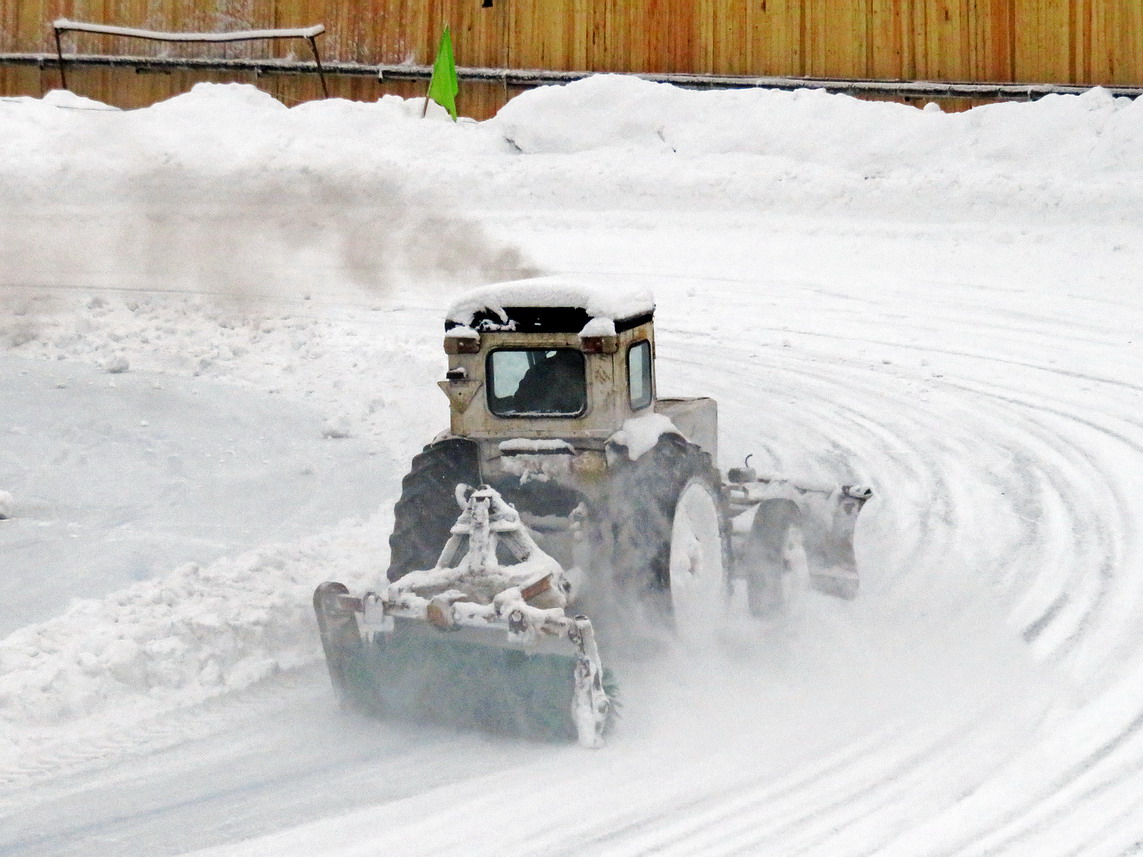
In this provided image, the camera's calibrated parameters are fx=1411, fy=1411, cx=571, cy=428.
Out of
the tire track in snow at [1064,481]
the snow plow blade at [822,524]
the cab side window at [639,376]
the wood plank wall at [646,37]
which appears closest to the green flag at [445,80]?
the wood plank wall at [646,37]

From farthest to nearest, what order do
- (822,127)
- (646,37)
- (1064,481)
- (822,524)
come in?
1. (646,37)
2. (822,127)
3. (1064,481)
4. (822,524)

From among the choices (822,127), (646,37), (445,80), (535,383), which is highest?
(646,37)

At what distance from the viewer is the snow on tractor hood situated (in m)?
7.23

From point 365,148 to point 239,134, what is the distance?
5.63ft

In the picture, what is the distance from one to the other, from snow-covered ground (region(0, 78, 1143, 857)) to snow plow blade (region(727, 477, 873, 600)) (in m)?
0.25

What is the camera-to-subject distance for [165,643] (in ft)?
23.9

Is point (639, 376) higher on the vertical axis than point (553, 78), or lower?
lower

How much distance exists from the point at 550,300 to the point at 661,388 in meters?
5.86

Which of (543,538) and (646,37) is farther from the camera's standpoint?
(646,37)

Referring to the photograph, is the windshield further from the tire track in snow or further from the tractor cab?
the tire track in snow

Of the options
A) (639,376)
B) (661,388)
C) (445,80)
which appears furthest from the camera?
(445,80)

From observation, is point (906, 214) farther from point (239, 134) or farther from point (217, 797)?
point (217, 797)

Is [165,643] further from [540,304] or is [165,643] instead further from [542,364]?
[540,304]

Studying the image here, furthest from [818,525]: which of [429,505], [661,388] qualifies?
[661,388]
